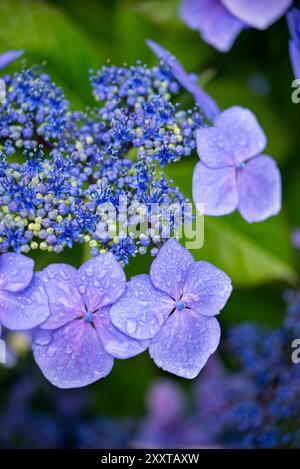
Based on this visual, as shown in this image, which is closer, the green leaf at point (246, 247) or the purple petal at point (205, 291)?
the purple petal at point (205, 291)

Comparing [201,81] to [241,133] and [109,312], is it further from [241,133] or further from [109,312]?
[109,312]

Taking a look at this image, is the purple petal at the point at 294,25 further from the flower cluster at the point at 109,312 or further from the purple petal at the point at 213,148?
the flower cluster at the point at 109,312

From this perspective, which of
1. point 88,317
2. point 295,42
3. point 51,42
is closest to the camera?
point 88,317

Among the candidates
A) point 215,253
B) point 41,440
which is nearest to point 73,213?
point 215,253

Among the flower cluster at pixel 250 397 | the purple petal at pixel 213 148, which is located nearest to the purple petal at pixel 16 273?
the purple petal at pixel 213 148

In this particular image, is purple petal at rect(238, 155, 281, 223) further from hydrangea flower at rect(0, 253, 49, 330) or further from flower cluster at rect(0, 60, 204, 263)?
hydrangea flower at rect(0, 253, 49, 330)

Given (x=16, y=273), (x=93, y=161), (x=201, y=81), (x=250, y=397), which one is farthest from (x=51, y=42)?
(x=250, y=397)

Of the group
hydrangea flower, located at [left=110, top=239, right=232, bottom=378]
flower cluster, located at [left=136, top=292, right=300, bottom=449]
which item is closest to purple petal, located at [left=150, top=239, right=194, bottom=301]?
hydrangea flower, located at [left=110, top=239, right=232, bottom=378]
